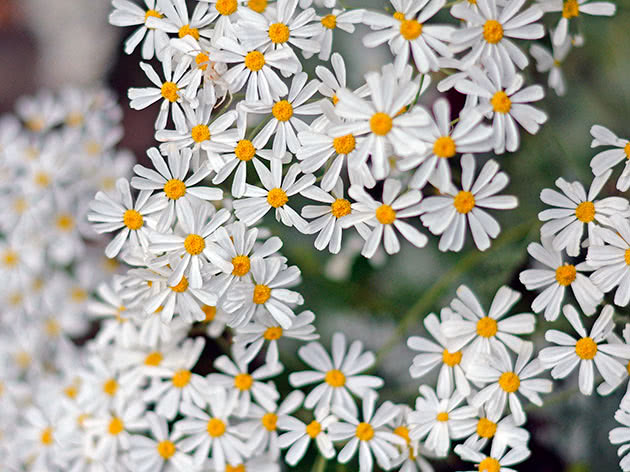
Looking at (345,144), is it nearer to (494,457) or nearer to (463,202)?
(463,202)

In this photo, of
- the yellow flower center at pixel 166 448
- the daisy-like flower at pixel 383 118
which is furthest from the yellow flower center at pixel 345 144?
the yellow flower center at pixel 166 448

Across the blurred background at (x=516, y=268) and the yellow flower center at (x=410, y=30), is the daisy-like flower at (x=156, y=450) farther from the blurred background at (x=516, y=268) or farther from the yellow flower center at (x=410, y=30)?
the yellow flower center at (x=410, y=30)

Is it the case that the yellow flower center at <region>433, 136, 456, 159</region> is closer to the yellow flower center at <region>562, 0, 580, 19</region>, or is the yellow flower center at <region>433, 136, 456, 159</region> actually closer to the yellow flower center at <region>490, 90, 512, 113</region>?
the yellow flower center at <region>490, 90, 512, 113</region>

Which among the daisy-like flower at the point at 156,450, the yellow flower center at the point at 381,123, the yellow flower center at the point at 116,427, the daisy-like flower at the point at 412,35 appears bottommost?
the daisy-like flower at the point at 156,450

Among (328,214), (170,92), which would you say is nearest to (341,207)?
Answer: (328,214)

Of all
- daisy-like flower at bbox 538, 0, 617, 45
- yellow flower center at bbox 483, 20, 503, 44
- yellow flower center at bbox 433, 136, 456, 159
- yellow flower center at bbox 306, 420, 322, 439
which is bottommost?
yellow flower center at bbox 306, 420, 322, 439

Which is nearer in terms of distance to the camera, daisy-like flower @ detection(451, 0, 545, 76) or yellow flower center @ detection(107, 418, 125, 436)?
daisy-like flower @ detection(451, 0, 545, 76)

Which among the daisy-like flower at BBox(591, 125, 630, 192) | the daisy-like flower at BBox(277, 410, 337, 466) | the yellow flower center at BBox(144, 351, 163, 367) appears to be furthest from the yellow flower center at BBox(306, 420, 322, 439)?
the daisy-like flower at BBox(591, 125, 630, 192)
